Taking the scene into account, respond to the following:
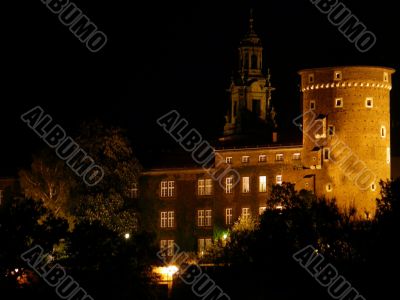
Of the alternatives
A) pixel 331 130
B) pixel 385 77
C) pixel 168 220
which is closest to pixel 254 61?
pixel 168 220

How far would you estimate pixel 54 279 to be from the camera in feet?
229

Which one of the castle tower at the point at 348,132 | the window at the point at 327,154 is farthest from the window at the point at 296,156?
the window at the point at 327,154

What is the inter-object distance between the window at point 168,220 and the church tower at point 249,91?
29.6ft

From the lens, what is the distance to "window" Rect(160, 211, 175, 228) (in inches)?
4154

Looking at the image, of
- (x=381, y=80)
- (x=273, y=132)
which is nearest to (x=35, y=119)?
(x=273, y=132)

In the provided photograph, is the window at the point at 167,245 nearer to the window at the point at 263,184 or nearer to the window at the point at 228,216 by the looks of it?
the window at the point at 228,216

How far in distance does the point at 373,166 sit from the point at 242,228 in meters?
7.99

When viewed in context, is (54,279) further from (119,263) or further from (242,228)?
(242,228)

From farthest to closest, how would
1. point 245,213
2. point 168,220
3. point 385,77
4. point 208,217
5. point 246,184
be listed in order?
1. point 168,220
2. point 208,217
3. point 246,184
4. point 245,213
5. point 385,77

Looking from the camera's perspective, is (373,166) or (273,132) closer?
(373,166)

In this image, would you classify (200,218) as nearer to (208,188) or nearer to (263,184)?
(208,188)

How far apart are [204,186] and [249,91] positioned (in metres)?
11.5

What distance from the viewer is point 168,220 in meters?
106

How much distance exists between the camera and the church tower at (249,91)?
4449 inches
